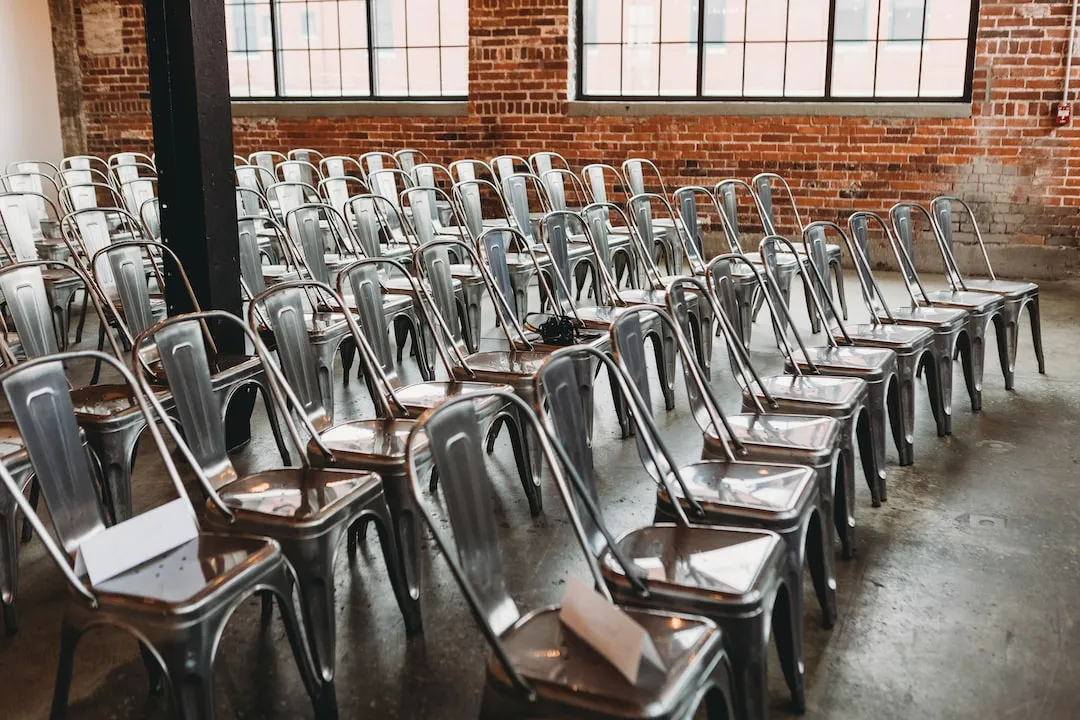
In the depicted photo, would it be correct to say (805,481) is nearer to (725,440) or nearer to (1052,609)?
(725,440)

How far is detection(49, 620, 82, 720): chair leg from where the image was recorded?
2148mm

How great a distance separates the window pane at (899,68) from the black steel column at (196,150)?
570 centimetres

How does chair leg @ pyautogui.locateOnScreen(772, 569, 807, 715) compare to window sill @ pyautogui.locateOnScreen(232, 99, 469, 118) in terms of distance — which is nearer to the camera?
chair leg @ pyautogui.locateOnScreen(772, 569, 807, 715)

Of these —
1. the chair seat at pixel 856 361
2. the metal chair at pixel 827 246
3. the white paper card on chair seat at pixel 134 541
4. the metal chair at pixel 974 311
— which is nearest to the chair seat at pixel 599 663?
the white paper card on chair seat at pixel 134 541

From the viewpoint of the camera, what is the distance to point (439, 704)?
2.48 metres

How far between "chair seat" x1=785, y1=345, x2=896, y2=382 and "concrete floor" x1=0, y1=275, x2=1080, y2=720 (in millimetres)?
446

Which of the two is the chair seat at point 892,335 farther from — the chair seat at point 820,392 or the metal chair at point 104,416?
the metal chair at point 104,416

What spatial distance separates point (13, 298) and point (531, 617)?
2.29 metres

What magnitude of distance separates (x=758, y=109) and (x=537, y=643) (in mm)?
7119

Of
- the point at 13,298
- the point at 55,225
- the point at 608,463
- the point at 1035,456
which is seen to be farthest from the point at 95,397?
the point at 55,225

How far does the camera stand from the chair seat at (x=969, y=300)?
4855mm

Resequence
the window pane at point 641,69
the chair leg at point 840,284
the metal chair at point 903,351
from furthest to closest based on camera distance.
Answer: the window pane at point 641,69
the chair leg at point 840,284
the metal chair at point 903,351

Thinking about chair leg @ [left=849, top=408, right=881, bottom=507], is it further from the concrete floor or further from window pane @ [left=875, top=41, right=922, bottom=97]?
window pane @ [left=875, top=41, right=922, bottom=97]

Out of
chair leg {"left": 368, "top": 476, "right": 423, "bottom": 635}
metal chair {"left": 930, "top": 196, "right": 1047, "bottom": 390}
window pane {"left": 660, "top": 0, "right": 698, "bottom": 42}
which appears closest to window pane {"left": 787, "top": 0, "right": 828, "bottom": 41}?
window pane {"left": 660, "top": 0, "right": 698, "bottom": 42}
